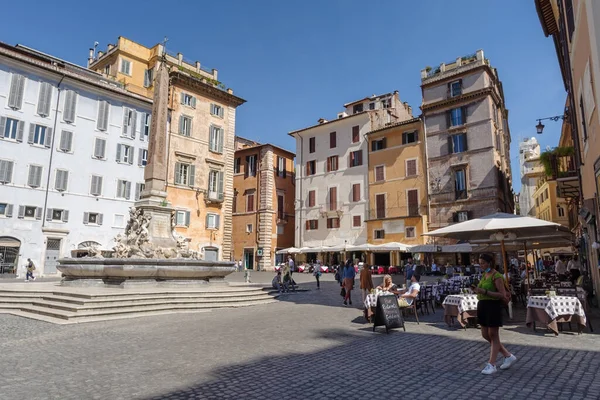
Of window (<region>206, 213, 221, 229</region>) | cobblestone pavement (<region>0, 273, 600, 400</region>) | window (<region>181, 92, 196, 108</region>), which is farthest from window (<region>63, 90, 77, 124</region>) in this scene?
cobblestone pavement (<region>0, 273, 600, 400</region>)

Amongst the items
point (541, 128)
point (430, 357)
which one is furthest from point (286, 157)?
point (430, 357)

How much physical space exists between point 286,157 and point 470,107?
19.2m

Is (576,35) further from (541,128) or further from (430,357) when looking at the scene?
(430,357)

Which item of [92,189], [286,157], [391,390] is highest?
[286,157]

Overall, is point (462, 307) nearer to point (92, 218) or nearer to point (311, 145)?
point (92, 218)

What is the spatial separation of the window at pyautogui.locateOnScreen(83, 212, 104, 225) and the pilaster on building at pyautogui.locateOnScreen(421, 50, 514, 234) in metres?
25.0

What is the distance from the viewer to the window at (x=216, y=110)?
34.2m

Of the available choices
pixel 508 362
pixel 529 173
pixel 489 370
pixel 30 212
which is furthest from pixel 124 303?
pixel 529 173

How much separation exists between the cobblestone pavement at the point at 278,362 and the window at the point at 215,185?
24647 mm

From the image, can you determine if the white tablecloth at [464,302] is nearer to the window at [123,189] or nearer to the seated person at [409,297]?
the seated person at [409,297]

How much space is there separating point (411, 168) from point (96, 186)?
2478cm

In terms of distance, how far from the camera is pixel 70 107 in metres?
27.0

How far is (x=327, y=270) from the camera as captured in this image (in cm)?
3500

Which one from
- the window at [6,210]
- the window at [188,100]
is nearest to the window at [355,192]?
the window at [188,100]
